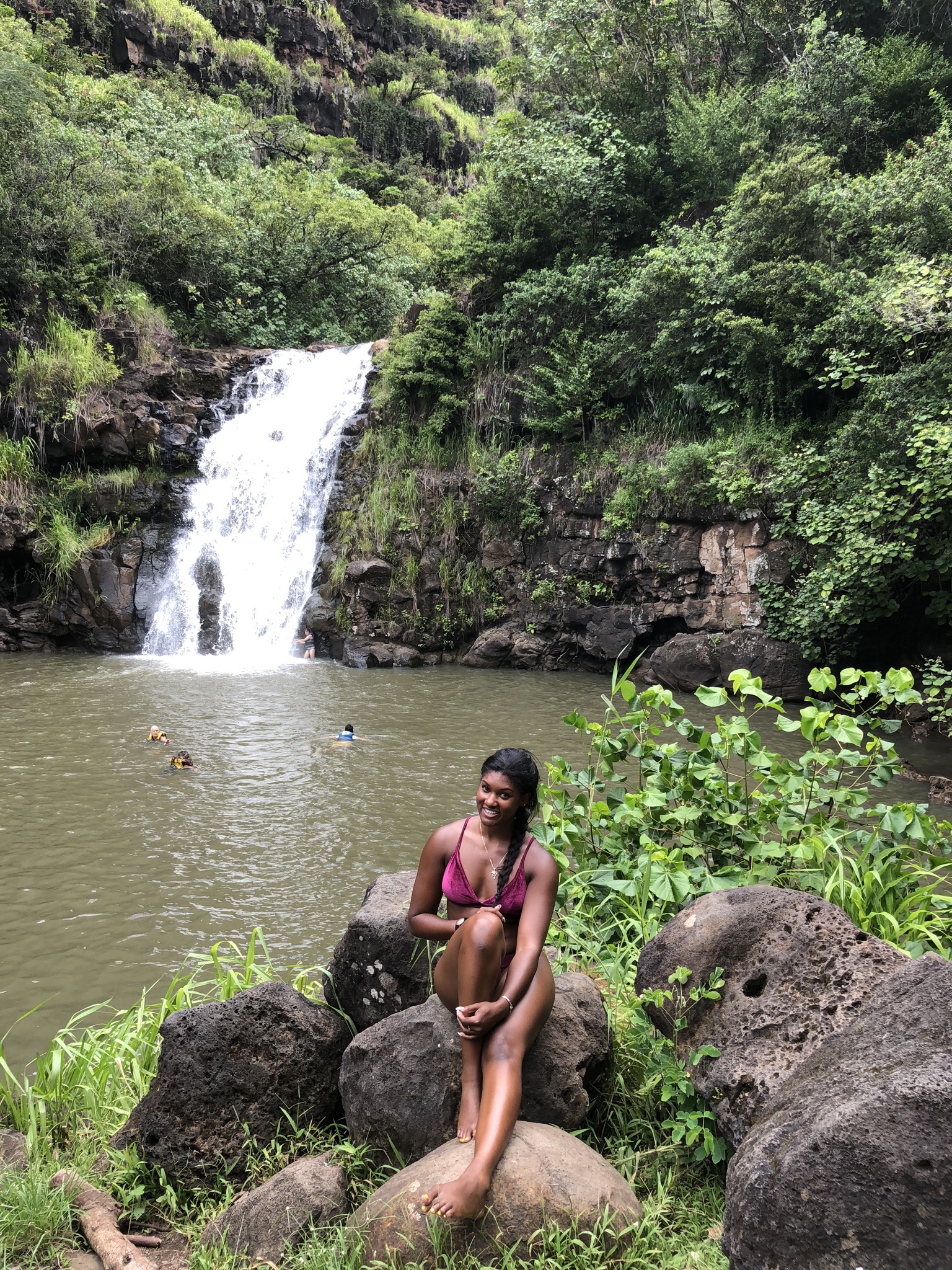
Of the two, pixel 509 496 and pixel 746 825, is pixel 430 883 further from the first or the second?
pixel 509 496

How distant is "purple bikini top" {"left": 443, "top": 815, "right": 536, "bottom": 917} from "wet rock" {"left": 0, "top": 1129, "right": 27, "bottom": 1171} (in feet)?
5.43

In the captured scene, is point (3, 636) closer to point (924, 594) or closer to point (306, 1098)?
point (306, 1098)

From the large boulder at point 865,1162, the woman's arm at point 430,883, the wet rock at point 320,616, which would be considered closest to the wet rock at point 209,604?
the wet rock at point 320,616

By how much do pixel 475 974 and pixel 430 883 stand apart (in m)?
0.45

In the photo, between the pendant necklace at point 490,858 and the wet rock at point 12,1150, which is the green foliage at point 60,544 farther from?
the pendant necklace at point 490,858

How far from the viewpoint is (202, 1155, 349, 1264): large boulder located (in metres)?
2.16

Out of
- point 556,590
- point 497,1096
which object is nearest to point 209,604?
point 556,590

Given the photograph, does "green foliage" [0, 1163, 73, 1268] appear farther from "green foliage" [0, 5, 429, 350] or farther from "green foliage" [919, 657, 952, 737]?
"green foliage" [0, 5, 429, 350]

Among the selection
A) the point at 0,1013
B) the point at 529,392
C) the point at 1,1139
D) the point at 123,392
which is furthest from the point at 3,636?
the point at 1,1139

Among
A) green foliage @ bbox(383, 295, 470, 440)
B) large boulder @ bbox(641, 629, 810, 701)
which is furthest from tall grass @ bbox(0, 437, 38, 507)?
large boulder @ bbox(641, 629, 810, 701)

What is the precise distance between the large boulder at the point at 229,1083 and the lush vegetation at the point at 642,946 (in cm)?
7

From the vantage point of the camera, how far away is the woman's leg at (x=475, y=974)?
7.53 feet

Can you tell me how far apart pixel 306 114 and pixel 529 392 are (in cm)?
3319

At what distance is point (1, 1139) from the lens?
2715mm
